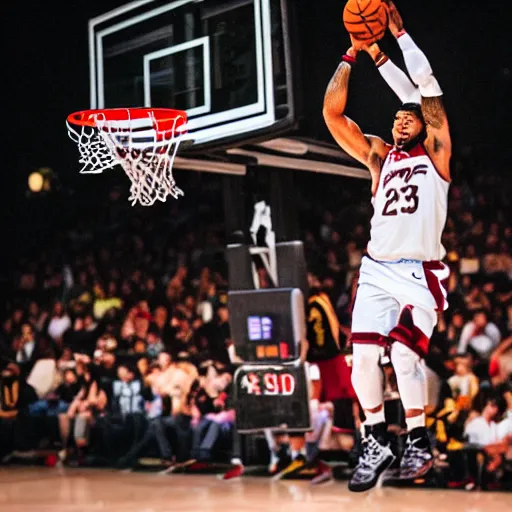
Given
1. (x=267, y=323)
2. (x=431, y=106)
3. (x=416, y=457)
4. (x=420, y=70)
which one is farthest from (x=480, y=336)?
(x=420, y=70)

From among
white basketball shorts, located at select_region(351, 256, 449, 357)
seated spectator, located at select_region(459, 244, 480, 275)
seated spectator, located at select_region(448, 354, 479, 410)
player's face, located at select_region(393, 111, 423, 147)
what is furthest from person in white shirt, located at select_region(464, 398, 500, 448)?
player's face, located at select_region(393, 111, 423, 147)

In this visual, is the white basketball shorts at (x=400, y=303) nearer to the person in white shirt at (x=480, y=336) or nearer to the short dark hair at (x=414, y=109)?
the short dark hair at (x=414, y=109)

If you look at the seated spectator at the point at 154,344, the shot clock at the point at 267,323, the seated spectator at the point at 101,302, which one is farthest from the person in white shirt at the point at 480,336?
the seated spectator at the point at 101,302

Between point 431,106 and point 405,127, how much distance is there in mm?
206

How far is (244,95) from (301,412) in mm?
2841

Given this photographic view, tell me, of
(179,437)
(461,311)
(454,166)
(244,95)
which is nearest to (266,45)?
(244,95)

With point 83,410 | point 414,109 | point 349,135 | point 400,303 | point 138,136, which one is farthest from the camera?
point 83,410

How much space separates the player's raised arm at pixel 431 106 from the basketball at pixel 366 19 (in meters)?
0.17

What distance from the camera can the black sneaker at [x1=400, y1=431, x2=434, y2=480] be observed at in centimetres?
582

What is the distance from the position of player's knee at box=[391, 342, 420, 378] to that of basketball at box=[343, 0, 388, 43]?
1902 mm

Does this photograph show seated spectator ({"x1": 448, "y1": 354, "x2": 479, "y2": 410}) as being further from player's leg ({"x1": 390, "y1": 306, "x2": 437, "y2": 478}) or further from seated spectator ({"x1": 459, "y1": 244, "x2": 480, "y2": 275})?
player's leg ({"x1": 390, "y1": 306, "x2": 437, "y2": 478})

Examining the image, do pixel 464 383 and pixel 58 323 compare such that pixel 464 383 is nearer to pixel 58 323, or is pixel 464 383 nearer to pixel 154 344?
pixel 154 344

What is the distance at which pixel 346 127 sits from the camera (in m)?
6.32

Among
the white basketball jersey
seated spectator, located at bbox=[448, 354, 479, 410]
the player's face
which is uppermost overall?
the player's face
